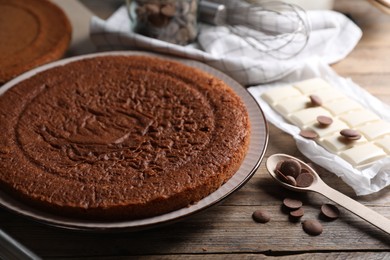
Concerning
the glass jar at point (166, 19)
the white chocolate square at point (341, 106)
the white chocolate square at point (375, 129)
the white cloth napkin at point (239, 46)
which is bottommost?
the white chocolate square at point (375, 129)

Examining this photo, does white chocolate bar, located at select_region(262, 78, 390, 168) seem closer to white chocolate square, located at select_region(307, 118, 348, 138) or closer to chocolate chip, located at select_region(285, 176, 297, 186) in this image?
white chocolate square, located at select_region(307, 118, 348, 138)

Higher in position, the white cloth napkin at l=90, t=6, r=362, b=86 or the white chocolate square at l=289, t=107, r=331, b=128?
the white cloth napkin at l=90, t=6, r=362, b=86

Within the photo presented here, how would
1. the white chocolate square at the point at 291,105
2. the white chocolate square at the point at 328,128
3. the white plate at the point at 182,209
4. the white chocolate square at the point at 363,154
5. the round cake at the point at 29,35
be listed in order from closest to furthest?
the white plate at the point at 182,209 < the white chocolate square at the point at 363,154 < the white chocolate square at the point at 328,128 < the white chocolate square at the point at 291,105 < the round cake at the point at 29,35

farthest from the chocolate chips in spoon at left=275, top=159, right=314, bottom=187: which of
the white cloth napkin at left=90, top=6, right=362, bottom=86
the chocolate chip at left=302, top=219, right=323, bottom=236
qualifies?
the white cloth napkin at left=90, top=6, right=362, bottom=86

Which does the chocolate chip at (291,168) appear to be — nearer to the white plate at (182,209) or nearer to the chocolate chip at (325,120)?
the white plate at (182,209)

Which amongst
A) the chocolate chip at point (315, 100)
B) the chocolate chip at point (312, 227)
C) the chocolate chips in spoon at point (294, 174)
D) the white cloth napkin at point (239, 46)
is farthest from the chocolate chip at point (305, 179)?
the white cloth napkin at point (239, 46)

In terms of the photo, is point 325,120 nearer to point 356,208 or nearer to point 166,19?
point 356,208

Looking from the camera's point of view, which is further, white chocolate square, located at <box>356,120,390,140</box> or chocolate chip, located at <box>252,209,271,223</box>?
white chocolate square, located at <box>356,120,390,140</box>
